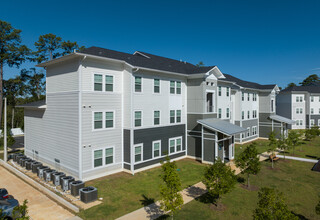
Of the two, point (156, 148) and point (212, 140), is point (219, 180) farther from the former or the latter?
point (212, 140)

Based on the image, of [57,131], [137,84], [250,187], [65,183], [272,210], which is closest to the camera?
[272,210]

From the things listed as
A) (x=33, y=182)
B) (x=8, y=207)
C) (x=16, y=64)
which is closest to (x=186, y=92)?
(x=33, y=182)

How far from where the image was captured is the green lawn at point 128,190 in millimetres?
11352

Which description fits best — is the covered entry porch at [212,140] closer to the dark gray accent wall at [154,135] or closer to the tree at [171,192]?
the dark gray accent wall at [154,135]

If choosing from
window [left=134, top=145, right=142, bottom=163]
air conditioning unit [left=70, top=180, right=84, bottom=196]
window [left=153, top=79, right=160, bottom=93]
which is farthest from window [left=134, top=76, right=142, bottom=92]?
air conditioning unit [left=70, top=180, right=84, bottom=196]

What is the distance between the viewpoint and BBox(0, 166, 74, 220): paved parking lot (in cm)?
1105

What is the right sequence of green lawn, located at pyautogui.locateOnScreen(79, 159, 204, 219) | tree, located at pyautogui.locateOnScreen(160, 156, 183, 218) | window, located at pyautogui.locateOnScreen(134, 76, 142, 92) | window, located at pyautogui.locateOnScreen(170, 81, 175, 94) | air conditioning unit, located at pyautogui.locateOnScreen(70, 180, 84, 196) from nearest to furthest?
tree, located at pyautogui.locateOnScreen(160, 156, 183, 218) < green lawn, located at pyautogui.locateOnScreen(79, 159, 204, 219) < air conditioning unit, located at pyautogui.locateOnScreen(70, 180, 84, 196) < window, located at pyautogui.locateOnScreen(134, 76, 142, 92) < window, located at pyautogui.locateOnScreen(170, 81, 175, 94)

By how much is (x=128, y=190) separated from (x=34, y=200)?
5960 mm

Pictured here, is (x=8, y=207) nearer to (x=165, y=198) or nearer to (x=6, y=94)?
(x=165, y=198)

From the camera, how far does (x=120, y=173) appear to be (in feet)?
58.3

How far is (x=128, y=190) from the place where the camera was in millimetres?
14289

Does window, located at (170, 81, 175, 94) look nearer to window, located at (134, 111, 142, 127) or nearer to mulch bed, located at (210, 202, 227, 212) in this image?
window, located at (134, 111, 142, 127)

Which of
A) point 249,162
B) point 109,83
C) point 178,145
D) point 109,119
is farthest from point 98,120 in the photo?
point 249,162

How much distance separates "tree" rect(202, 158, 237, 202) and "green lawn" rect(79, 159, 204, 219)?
3.63 metres
